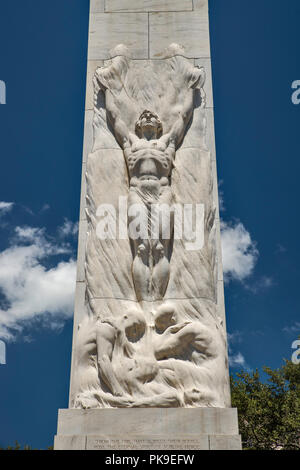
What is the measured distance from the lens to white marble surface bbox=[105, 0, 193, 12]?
39.3ft

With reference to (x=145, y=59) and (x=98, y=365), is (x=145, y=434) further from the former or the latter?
(x=145, y=59)

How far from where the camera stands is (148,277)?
9.52 m

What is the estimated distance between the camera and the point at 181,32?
11742 mm

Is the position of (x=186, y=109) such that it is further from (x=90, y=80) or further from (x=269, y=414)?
(x=269, y=414)

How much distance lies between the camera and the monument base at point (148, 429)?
312 inches

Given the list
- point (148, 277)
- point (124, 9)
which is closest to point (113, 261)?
point (148, 277)

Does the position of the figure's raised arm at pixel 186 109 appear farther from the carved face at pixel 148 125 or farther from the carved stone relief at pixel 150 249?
the carved face at pixel 148 125

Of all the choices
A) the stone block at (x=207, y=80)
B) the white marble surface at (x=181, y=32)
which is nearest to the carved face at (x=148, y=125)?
the stone block at (x=207, y=80)

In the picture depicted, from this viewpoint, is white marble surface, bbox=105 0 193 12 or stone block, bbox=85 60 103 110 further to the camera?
white marble surface, bbox=105 0 193 12

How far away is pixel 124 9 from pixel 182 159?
4.39 metres

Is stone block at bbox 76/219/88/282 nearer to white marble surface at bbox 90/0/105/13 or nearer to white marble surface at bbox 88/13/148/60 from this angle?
white marble surface at bbox 88/13/148/60

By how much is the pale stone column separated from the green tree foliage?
21350mm

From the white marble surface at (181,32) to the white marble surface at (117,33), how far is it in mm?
214

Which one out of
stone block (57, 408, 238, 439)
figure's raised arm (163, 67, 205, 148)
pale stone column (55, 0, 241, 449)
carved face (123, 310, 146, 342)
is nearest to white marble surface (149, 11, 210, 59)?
pale stone column (55, 0, 241, 449)
